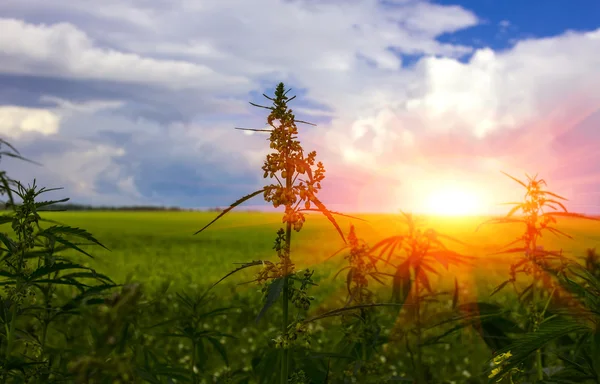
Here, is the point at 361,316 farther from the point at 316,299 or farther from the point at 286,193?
the point at 286,193

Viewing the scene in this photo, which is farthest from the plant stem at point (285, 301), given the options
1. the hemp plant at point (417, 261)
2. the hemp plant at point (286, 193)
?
the hemp plant at point (417, 261)

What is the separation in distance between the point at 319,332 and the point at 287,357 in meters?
10.4

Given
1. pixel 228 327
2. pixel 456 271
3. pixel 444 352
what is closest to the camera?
pixel 456 271

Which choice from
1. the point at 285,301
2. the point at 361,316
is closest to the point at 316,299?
the point at 361,316

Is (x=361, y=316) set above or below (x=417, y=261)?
below

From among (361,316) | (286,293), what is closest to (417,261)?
(361,316)

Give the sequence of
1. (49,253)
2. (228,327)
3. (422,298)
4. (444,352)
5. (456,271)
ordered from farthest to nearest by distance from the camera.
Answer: (228,327) → (444,352) → (456,271) → (422,298) → (49,253)

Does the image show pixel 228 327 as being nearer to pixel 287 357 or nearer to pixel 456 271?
pixel 456 271

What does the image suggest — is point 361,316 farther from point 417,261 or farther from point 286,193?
point 286,193

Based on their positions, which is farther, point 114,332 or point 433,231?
point 433,231

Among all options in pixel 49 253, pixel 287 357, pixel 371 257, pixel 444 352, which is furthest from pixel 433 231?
pixel 444 352

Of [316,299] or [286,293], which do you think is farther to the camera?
[316,299]

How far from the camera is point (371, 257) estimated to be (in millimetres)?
3521

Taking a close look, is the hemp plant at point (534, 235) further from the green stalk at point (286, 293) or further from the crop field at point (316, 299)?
the green stalk at point (286, 293)
